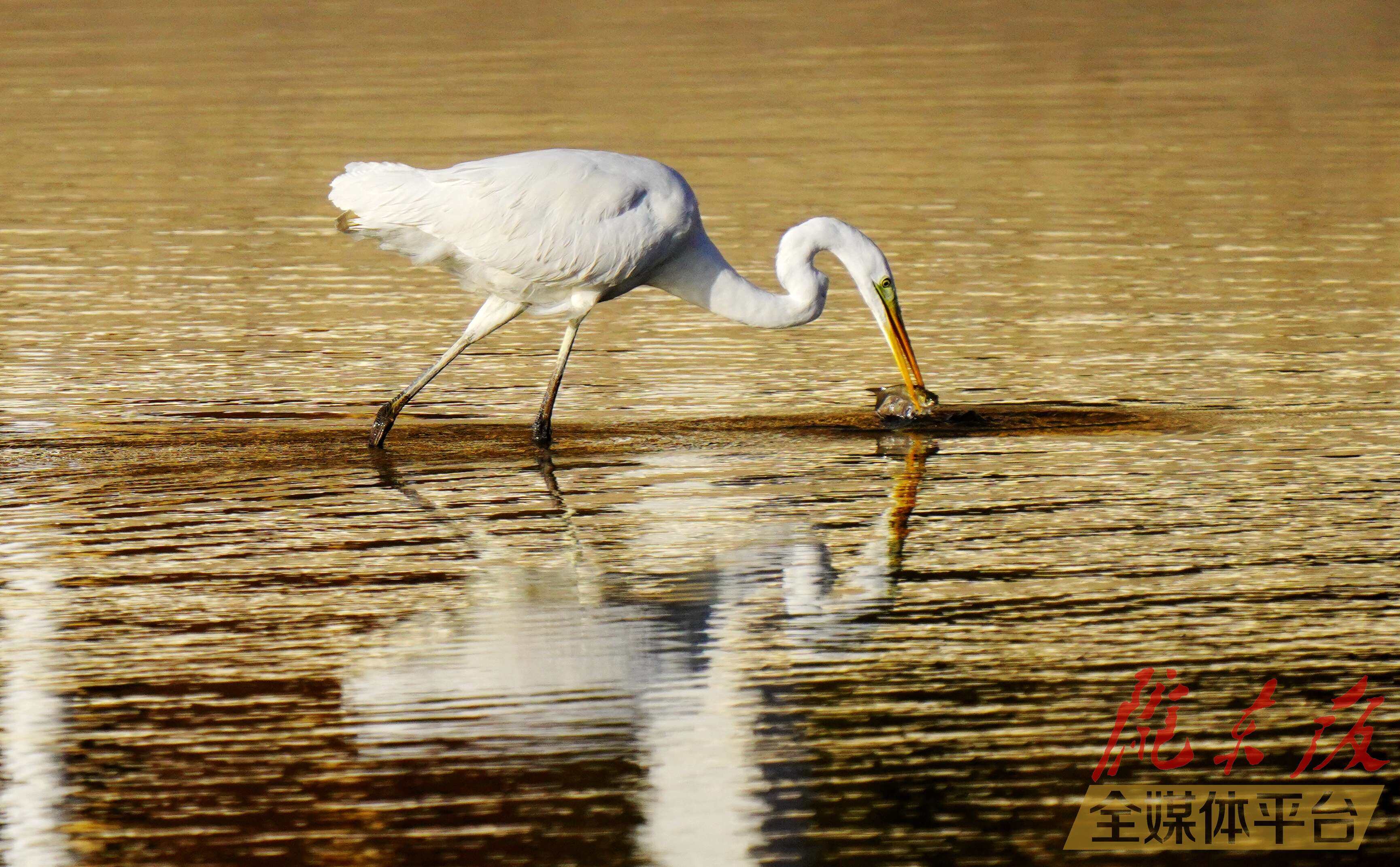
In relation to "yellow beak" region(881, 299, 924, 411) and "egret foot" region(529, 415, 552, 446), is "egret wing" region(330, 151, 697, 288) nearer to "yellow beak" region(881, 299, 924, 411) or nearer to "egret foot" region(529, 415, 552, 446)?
"egret foot" region(529, 415, 552, 446)

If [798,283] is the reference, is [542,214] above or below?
above

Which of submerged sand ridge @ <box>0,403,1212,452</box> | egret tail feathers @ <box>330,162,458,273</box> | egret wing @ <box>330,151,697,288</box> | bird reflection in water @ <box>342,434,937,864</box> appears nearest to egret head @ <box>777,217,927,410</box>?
submerged sand ridge @ <box>0,403,1212,452</box>

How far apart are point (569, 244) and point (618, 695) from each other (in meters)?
4.23

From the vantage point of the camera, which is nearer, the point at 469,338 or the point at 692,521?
the point at 692,521

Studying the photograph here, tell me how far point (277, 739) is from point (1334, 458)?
18.0 feet

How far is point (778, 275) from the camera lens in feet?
37.2

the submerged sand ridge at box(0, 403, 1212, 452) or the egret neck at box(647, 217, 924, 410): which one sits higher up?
the egret neck at box(647, 217, 924, 410)

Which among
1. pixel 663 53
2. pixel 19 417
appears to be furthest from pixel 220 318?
pixel 663 53

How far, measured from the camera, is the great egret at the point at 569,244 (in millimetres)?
10859

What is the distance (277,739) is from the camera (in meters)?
6.62

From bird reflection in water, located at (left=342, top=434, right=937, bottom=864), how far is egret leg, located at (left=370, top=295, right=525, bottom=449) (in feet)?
6.72

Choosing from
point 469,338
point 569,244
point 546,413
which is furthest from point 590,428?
point 569,244

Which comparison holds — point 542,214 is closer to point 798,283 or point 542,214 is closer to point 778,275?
point 778,275

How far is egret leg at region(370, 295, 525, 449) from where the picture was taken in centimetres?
1091
